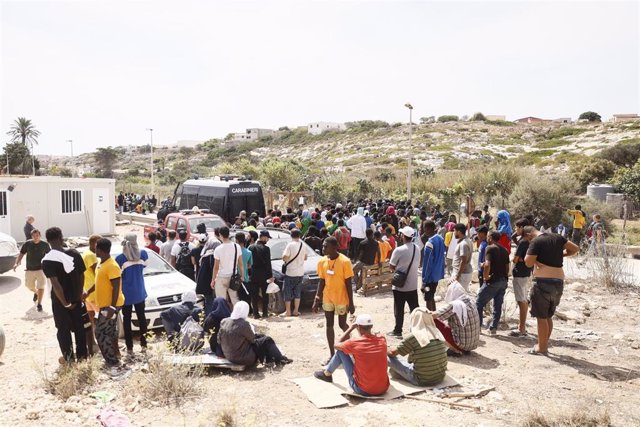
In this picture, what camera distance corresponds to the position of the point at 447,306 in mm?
6691

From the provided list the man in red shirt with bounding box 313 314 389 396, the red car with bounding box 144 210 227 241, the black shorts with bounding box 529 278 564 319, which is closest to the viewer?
the man in red shirt with bounding box 313 314 389 396

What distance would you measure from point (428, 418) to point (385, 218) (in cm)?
833

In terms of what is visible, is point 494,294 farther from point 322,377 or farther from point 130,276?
point 130,276

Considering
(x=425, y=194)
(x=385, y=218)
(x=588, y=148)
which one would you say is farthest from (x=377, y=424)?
(x=588, y=148)

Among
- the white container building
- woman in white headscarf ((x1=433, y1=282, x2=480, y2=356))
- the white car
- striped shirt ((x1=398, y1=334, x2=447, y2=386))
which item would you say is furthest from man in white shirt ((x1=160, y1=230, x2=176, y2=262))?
the white container building

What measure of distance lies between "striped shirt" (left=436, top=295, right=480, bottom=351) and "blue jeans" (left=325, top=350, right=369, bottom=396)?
5.29 ft

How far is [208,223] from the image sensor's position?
13.1 metres

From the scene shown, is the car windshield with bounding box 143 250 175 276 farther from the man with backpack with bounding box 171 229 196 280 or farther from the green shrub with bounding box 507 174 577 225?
the green shrub with bounding box 507 174 577 225

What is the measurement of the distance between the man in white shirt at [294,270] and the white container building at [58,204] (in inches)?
534

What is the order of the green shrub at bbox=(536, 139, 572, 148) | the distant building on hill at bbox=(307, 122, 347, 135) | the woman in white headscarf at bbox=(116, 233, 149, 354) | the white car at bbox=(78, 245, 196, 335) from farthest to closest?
the distant building on hill at bbox=(307, 122, 347, 135)
the green shrub at bbox=(536, 139, 572, 148)
the white car at bbox=(78, 245, 196, 335)
the woman in white headscarf at bbox=(116, 233, 149, 354)

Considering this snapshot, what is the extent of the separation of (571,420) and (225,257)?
5.12 metres

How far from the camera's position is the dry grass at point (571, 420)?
4863mm

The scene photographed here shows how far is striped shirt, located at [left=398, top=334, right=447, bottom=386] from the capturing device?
573 centimetres

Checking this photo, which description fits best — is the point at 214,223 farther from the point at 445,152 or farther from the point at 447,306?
the point at 445,152
